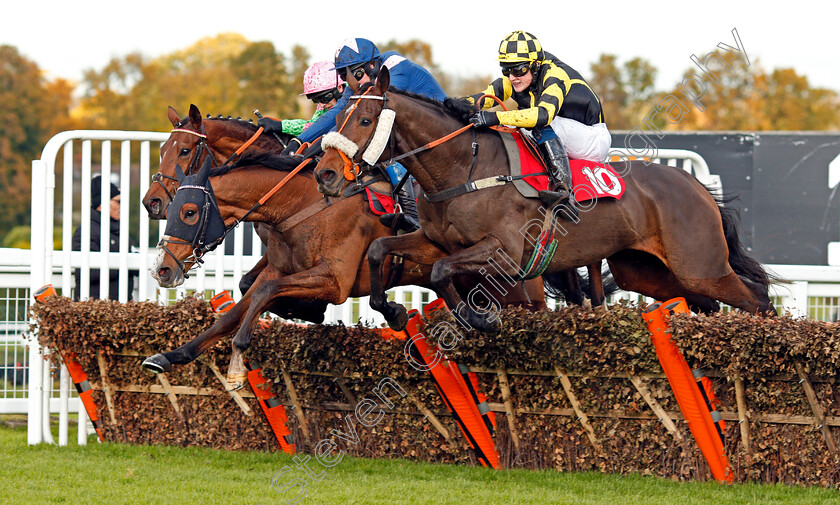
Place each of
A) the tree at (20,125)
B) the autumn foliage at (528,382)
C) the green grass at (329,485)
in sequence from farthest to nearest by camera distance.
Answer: the tree at (20,125) → the autumn foliage at (528,382) → the green grass at (329,485)

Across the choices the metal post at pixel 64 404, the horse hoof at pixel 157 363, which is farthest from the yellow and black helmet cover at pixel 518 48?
the metal post at pixel 64 404

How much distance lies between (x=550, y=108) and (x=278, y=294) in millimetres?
1750

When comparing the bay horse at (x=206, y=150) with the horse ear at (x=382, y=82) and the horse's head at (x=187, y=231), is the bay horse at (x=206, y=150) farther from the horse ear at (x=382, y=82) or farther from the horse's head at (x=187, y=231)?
the horse ear at (x=382, y=82)

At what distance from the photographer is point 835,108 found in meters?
35.4

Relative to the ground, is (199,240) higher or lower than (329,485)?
higher

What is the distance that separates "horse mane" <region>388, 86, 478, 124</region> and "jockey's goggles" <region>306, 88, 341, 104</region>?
48.6 inches

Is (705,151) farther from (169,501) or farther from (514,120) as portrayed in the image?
(169,501)

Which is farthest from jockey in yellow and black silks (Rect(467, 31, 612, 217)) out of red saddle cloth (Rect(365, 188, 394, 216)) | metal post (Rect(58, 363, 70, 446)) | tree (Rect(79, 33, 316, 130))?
tree (Rect(79, 33, 316, 130))

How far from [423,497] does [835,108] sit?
115ft

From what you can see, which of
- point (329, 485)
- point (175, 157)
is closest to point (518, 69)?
point (175, 157)

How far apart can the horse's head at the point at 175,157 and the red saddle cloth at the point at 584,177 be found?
194 cm

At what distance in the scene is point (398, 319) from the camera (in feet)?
16.8

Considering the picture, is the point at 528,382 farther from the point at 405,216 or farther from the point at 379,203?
the point at 379,203

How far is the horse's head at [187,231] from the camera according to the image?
203 inches
